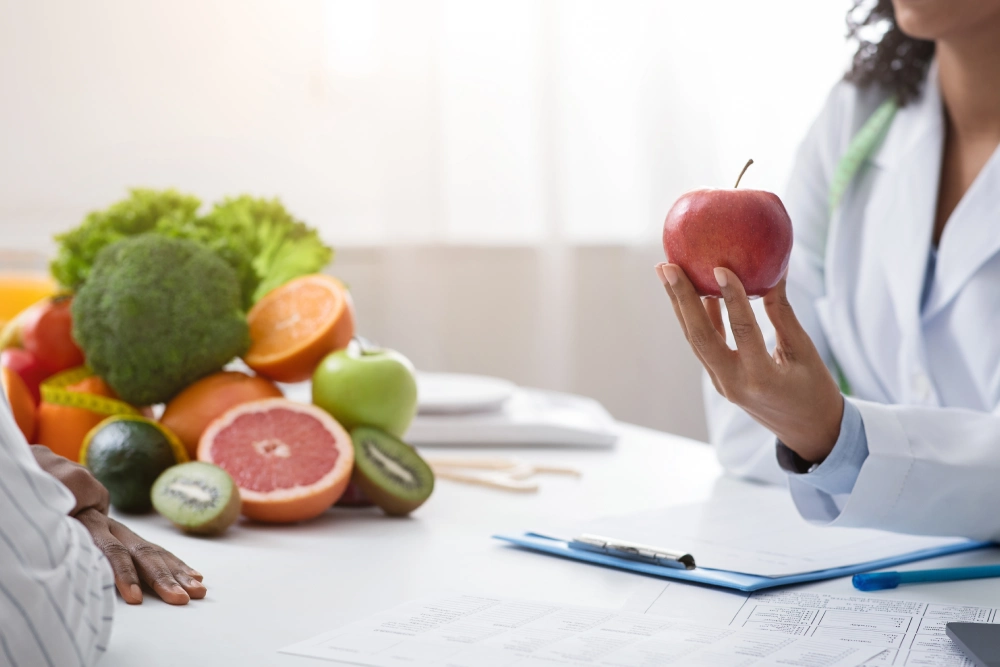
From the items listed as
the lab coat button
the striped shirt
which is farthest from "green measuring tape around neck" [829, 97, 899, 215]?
the striped shirt

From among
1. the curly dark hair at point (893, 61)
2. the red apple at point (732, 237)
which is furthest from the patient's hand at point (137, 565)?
the curly dark hair at point (893, 61)

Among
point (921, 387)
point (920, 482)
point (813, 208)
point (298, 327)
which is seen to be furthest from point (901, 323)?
point (298, 327)

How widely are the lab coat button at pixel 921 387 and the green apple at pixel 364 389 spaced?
61 cm

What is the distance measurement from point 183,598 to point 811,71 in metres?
2.12

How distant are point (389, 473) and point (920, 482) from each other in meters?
0.51

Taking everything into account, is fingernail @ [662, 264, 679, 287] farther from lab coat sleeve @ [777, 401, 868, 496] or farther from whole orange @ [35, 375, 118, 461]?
whole orange @ [35, 375, 118, 461]

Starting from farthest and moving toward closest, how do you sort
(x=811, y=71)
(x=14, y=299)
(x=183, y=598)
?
(x=811, y=71)
(x=14, y=299)
(x=183, y=598)

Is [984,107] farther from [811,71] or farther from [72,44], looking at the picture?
[72,44]

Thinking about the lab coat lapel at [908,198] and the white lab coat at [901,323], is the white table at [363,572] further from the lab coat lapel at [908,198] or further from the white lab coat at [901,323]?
the lab coat lapel at [908,198]

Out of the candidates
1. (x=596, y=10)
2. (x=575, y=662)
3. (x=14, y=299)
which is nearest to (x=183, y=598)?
(x=575, y=662)

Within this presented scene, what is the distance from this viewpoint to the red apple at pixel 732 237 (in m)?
0.86

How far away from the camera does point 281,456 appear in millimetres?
1003

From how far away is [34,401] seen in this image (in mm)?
1142

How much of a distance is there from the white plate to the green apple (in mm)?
345
